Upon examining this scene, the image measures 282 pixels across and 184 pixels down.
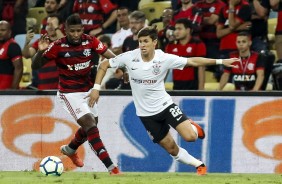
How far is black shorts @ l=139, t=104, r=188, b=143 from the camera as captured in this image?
12.0 meters

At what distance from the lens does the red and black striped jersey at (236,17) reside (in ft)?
50.8

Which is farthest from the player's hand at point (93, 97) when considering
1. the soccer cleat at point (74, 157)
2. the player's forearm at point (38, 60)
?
the soccer cleat at point (74, 157)


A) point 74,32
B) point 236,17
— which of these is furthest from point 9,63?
point 236,17

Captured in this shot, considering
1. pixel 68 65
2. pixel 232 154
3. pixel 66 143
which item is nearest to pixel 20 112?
pixel 66 143

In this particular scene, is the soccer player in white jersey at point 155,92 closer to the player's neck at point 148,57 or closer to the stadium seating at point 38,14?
the player's neck at point 148,57

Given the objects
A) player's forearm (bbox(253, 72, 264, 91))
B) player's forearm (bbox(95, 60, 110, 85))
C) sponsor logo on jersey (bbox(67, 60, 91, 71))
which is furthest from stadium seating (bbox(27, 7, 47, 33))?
player's forearm (bbox(95, 60, 110, 85))

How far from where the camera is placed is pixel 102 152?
11969 millimetres

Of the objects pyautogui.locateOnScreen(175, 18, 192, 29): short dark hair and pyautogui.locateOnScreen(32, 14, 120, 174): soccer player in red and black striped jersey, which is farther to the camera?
pyautogui.locateOnScreen(175, 18, 192, 29): short dark hair

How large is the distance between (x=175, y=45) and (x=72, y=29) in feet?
10.2

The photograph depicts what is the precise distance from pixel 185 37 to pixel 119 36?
71.8 inches

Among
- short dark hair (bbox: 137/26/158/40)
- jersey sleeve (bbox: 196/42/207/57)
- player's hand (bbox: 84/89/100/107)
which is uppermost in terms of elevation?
short dark hair (bbox: 137/26/158/40)

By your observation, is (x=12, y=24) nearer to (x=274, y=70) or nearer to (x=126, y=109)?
(x=126, y=109)

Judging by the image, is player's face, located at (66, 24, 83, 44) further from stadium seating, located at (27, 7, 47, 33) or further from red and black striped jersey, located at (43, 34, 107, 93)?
stadium seating, located at (27, 7, 47, 33)

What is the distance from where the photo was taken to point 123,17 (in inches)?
648
